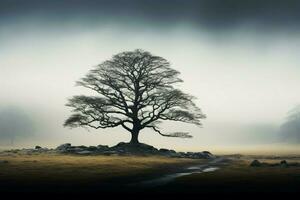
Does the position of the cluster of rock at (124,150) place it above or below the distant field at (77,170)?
above

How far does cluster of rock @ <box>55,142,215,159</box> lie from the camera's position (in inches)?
2625

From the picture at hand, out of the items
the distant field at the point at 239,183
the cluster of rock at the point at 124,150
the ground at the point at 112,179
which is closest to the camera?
the distant field at the point at 239,183

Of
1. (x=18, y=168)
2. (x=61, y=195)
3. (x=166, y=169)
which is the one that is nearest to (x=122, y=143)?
(x=166, y=169)

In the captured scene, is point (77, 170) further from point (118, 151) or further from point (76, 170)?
point (118, 151)

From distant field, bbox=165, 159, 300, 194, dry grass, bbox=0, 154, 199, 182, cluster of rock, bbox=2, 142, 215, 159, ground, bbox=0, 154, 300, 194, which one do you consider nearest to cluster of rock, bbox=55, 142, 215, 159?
cluster of rock, bbox=2, 142, 215, 159

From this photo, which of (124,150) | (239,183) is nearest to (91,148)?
(124,150)

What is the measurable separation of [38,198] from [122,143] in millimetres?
48490

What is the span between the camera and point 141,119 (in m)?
73.4

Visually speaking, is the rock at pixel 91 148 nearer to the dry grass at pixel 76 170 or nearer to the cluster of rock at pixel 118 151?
the cluster of rock at pixel 118 151

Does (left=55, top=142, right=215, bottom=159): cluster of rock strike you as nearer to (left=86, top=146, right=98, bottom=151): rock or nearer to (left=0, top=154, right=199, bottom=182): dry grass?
→ (left=86, top=146, right=98, bottom=151): rock

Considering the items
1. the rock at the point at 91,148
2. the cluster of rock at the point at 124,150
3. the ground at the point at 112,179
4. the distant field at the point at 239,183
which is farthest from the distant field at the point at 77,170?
the rock at the point at 91,148

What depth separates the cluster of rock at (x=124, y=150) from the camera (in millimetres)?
66688

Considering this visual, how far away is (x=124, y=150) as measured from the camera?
6906 cm

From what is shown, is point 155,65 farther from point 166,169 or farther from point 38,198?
point 38,198
